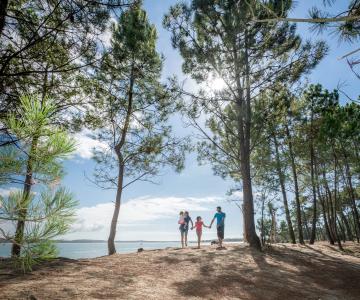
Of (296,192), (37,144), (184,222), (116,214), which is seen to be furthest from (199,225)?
(37,144)

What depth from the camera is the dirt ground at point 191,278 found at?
5.84 m

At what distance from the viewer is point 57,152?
2688 mm

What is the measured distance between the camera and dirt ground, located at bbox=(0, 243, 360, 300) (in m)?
5.84

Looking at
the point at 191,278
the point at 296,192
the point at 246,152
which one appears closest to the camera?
the point at 191,278

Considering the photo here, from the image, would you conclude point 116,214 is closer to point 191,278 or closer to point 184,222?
point 184,222

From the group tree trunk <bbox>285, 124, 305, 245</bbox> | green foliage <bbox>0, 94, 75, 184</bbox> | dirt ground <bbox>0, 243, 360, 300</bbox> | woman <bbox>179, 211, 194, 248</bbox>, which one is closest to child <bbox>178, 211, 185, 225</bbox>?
woman <bbox>179, 211, 194, 248</bbox>

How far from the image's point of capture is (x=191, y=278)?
7.77 m

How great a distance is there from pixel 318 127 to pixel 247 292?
47.1ft

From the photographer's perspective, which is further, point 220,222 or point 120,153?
point 120,153

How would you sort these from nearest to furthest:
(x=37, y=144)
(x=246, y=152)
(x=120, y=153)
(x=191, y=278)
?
(x=37, y=144) < (x=191, y=278) < (x=246, y=152) < (x=120, y=153)

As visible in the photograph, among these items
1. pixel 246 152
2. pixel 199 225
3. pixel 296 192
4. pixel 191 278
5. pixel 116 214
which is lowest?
pixel 191 278

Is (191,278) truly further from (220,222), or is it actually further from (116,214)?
(116,214)

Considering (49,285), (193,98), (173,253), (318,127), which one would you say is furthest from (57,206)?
(318,127)

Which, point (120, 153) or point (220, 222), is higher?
point (120, 153)
